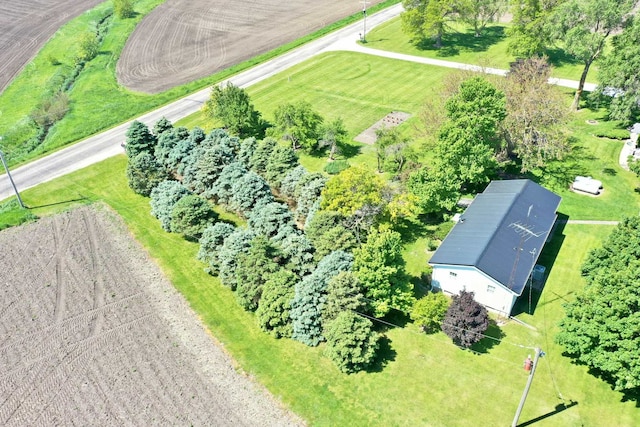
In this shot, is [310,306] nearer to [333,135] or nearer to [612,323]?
[612,323]

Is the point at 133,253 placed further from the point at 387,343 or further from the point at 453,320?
the point at 453,320

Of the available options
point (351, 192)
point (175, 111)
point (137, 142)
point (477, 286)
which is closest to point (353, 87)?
point (175, 111)

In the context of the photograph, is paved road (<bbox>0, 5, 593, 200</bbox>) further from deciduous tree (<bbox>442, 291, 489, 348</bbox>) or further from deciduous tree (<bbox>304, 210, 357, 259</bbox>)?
deciduous tree (<bbox>442, 291, 489, 348</bbox>)

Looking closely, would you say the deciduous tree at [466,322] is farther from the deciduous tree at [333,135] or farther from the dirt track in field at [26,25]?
the dirt track in field at [26,25]

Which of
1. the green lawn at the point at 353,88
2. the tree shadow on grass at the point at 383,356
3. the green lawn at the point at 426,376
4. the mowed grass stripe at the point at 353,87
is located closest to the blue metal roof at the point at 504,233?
the green lawn at the point at 426,376

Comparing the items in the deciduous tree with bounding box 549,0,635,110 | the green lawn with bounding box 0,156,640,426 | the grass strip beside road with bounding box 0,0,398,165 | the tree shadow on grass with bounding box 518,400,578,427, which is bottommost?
the tree shadow on grass with bounding box 518,400,578,427

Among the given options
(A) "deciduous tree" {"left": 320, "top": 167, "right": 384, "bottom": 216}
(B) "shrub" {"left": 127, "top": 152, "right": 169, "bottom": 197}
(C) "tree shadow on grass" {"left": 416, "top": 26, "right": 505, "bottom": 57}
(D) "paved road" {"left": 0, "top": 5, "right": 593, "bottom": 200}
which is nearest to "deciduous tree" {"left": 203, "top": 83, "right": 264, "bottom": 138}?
(D) "paved road" {"left": 0, "top": 5, "right": 593, "bottom": 200}

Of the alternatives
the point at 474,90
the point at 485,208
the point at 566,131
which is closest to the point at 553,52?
the point at 566,131
